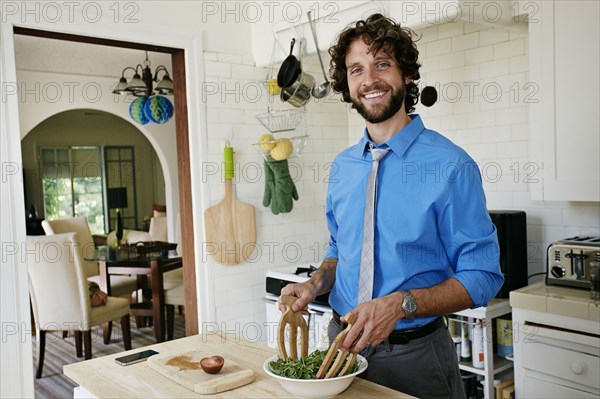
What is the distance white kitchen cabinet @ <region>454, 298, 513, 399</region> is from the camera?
9.93 ft

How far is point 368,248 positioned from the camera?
1.95 metres

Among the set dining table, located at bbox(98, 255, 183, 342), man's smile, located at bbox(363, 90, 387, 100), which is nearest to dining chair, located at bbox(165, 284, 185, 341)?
dining table, located at bbox(98, 255, 183, 342)

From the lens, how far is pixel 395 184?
1.96m

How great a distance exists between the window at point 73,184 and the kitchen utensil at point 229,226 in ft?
23.0

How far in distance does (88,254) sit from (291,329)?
477 centimetres

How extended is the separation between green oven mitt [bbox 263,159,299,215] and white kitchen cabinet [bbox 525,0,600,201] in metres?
1.50

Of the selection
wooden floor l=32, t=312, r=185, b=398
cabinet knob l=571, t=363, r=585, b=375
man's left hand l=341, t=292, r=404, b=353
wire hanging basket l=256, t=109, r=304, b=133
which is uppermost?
wire hanging basket l=256, t=109, r=304, b=133

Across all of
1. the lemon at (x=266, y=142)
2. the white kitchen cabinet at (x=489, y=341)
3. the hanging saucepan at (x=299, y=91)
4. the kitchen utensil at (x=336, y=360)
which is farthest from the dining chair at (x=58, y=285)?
the kitchen utensil at (x=336, y=360)

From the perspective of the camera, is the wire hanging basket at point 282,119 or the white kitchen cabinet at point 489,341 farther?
the wire hanging basket at point 282,119

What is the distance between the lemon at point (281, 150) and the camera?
3.78 metres

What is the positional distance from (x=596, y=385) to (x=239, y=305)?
2.09 m

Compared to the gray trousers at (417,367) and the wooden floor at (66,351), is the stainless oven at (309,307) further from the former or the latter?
the wooden floor at (66,351)

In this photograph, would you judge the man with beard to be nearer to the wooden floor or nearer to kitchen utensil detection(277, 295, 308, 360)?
kitchen utensil detection(277, 295, 308, 360)

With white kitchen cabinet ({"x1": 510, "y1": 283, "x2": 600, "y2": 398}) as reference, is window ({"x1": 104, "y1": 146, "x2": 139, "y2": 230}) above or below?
above
